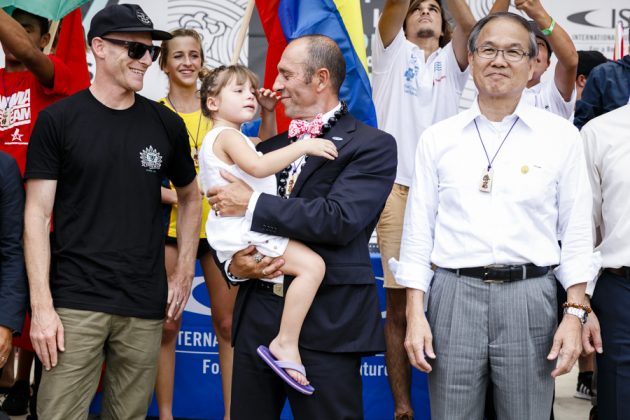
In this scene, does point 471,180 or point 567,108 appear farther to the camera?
point 567,108

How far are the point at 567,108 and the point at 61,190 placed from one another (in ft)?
9.12

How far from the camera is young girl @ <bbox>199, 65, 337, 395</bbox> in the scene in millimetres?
3279

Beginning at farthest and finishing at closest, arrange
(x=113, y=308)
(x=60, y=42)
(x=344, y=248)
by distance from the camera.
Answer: (x=60, y=42) → (x=113, y=308) → (x=344, y=248)

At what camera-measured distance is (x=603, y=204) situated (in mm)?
3807

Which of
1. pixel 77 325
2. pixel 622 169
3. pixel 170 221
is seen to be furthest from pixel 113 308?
pixel 622 169

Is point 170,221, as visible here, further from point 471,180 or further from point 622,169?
point 622,169

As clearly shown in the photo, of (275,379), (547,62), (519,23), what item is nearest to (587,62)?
(547,62)

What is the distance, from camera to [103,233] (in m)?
3.63

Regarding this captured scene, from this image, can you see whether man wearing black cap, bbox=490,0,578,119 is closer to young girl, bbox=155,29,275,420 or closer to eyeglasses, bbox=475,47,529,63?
eyeglasses, bbox=475,47,529,63

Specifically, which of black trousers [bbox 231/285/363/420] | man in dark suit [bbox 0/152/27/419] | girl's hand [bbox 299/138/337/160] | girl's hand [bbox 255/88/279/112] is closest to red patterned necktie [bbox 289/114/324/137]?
girl's hand [bbox 299/138/337/160]

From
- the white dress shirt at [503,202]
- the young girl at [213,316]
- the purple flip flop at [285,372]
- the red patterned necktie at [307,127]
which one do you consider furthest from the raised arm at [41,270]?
the white dress shirt at [503,202]

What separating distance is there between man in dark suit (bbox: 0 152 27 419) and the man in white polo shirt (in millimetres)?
2002

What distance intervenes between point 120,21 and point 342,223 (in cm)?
132

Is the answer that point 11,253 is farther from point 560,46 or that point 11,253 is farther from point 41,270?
point 560,46
